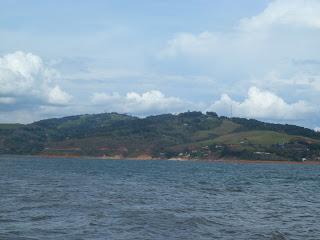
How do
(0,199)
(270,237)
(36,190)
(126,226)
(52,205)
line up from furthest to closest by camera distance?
(36,190) → (0,199) → (52,205) → (126,226) → (270,237)

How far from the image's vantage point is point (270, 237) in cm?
4062

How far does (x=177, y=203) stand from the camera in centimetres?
6303

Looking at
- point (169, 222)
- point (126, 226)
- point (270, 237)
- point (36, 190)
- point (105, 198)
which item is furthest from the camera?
point (36, 190)

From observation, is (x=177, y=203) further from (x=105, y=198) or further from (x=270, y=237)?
(x=270, y=237)

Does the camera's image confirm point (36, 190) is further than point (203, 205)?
Yes

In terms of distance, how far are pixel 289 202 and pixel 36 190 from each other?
115 ft

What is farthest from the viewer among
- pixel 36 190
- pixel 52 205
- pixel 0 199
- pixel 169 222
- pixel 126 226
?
pixel 36 190

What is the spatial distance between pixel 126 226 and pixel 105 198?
2314cm

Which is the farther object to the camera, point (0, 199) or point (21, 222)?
point (0, 199)

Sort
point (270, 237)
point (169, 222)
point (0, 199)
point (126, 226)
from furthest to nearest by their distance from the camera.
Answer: point (0, 199)
point (169, 222)
point (126, 226)
point (270, 237)

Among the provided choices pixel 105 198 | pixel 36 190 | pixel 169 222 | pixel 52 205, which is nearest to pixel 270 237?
pixel 169 222

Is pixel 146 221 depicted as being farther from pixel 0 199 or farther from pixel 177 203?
pixel 0 199

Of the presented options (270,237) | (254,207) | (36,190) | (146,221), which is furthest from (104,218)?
(36,190)

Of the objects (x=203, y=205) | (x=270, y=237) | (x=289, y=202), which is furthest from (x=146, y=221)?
(x=289, y=202)
